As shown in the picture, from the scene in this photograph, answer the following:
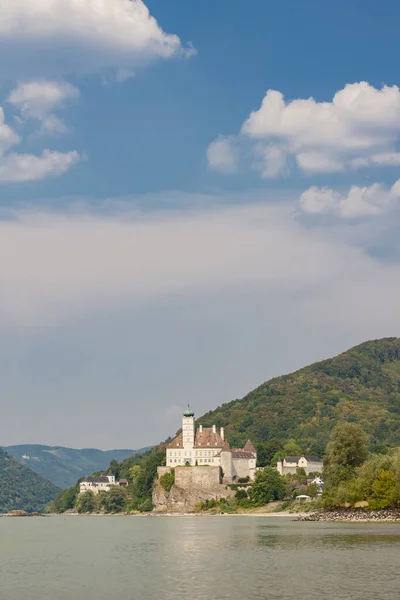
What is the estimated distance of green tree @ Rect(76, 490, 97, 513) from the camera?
179 m

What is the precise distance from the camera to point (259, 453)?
164m

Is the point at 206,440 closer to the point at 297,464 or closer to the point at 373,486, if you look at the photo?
the point at 297,464

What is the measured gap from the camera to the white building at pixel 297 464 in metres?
158

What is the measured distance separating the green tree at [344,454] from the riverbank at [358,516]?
3.97 meters

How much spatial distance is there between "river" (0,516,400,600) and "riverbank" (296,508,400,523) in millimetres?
6914

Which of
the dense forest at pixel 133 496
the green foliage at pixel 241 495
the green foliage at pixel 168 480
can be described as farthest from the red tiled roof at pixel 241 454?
the dense forest at pixel 133 496

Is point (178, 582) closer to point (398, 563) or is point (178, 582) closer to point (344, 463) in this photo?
point (398, 563)

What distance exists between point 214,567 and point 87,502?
440 feet

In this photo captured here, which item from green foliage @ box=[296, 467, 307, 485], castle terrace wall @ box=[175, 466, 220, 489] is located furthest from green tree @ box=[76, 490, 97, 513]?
green foliage @ box=[296, 467, 307, 485]

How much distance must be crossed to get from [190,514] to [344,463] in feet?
158

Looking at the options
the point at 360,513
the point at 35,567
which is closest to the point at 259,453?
the point at 360,513

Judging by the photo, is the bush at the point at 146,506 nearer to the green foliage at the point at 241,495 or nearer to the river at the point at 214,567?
the green foliage at the point at 241,495

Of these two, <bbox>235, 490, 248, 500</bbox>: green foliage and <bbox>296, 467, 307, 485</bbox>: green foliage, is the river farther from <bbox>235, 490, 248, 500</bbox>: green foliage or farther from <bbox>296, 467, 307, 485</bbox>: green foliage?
<bbox>296, 467, 307, 485</bbox>: green foliage

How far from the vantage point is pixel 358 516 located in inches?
3548
